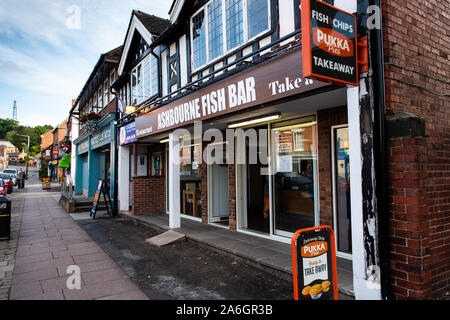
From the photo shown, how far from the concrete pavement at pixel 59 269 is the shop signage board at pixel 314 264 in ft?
7.77

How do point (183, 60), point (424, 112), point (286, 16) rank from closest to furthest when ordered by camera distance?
point (424, 112), point (286, 16), point (183, 60)

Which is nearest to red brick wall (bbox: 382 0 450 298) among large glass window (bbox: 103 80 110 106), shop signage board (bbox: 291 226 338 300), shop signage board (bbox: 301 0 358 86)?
shop signage board (bbox: 301 0 358 86)

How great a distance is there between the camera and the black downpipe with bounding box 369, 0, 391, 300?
3.49 m

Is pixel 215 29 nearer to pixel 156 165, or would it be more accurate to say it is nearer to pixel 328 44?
pixel 328 44

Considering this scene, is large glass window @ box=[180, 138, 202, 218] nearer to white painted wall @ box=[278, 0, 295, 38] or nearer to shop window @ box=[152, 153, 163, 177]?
shop window @ box=[152, 153, 163, 177]

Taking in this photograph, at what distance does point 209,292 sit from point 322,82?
11.1 ft

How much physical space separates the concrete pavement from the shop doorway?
3506 millimetres

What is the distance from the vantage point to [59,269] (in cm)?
537

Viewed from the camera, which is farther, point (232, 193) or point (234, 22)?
point (232, 193)

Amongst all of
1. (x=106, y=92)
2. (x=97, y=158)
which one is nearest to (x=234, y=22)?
(x=106, y=92)

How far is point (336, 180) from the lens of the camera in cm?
537

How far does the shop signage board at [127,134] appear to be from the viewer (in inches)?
414

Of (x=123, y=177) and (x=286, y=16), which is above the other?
(x=286, y=16)

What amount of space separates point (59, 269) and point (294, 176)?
16.3 ft
